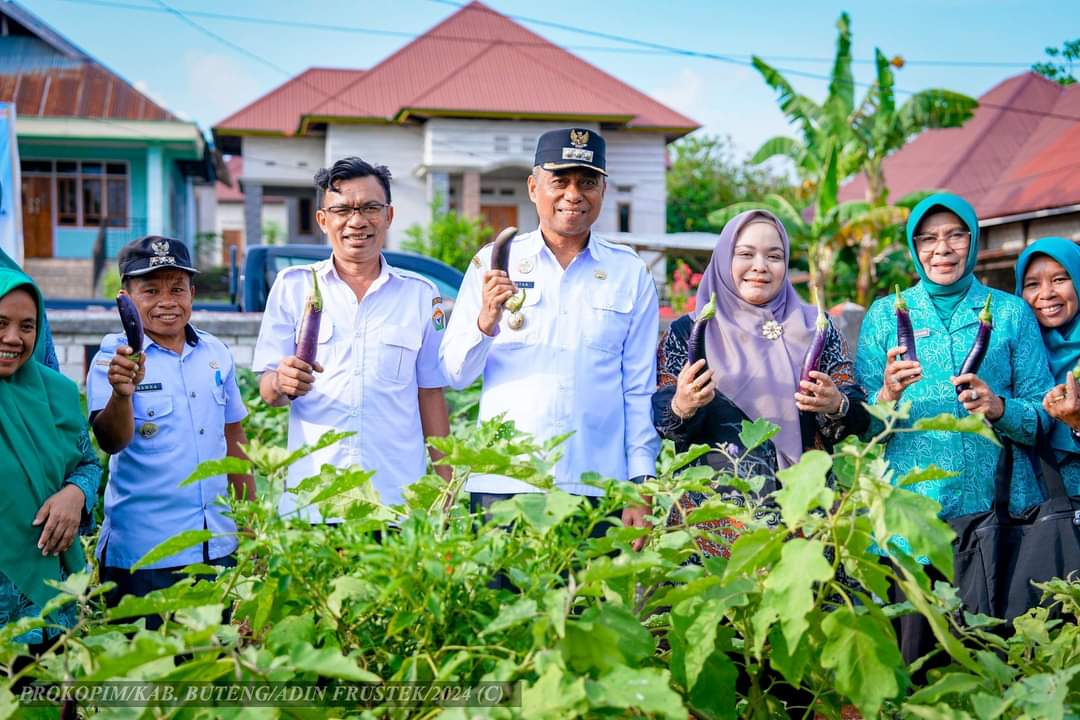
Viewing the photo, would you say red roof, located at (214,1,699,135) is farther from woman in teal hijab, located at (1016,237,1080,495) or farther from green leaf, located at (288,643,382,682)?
green leaf, located at (288,643,382,682)

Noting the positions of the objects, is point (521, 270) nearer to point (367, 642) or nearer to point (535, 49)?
point (367, 642)

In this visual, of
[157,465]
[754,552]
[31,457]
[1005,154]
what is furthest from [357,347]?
[1005,154]

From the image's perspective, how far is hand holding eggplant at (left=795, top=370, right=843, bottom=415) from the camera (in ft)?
8.42

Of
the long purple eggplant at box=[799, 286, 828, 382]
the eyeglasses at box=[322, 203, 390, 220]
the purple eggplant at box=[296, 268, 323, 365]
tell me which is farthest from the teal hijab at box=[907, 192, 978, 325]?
the purple eggplant at box=[296, 268, 323, 365]

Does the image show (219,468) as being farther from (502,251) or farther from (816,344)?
(816,344)

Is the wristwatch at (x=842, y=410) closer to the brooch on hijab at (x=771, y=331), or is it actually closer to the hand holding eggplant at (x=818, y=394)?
the hand holding eggplant at (x=818, y=394)

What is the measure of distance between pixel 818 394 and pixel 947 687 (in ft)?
4.18

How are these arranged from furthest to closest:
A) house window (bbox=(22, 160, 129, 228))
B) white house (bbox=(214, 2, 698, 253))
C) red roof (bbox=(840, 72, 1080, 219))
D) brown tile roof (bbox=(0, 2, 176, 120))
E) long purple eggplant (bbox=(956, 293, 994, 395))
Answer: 1. white house (bbox=(214, 2, 698, 253))
2. house window (bbox=(22, 160, 129, 228))
3. brown tile roof (bbox=(0, 2, 176, 120))
4. red roof (bbox=(840, 72, 1080, 219))
5. long purple eggplant (bbox=(956, 293, 994, 395))

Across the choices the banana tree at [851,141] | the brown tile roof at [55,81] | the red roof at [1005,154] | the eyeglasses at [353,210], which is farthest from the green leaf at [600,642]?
the brown tile roof at [55,81]

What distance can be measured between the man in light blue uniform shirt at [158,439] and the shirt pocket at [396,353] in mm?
561

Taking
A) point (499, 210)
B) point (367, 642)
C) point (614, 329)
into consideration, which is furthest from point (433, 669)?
point (499, 210)

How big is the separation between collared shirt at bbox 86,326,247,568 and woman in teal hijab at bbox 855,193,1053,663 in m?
2.00

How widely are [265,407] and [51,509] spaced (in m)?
3.03

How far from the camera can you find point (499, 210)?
2491cm
